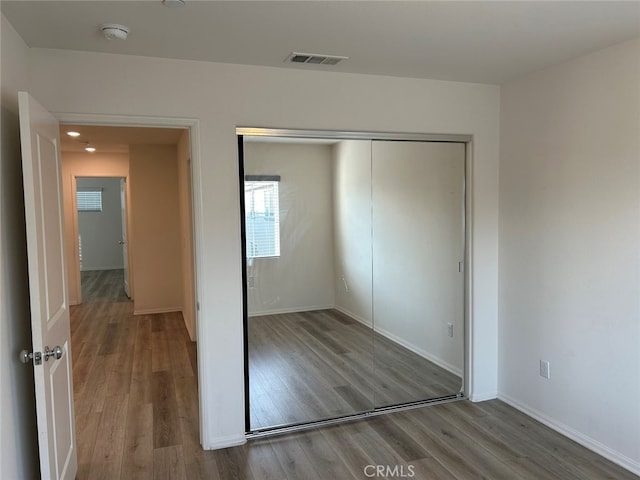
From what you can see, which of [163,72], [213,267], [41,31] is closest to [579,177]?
[213,267]

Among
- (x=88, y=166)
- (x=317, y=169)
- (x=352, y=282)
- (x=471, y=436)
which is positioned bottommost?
(x=471, y=436)

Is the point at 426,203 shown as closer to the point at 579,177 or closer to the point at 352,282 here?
the point at 352,282

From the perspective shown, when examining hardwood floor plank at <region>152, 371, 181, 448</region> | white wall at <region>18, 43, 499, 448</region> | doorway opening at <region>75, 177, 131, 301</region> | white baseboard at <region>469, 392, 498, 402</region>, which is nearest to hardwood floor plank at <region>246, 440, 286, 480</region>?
white wall at <region>18, 43, 499, 448</region>

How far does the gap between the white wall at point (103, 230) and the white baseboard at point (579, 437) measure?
10.5 meters

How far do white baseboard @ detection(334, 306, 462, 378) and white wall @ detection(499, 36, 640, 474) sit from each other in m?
0.39

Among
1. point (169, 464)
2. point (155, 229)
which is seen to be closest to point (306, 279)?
point (169, 464)

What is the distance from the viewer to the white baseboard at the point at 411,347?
149 inches

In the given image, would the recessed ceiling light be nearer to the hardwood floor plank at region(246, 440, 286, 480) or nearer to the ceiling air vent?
the ceiling air vent

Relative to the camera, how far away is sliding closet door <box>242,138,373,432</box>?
127 inches

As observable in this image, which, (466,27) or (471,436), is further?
(471,436)

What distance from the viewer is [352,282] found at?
12.3ft

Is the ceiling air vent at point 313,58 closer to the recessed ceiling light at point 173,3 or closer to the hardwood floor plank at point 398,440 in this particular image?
the recessed ceiling light at point 173,3

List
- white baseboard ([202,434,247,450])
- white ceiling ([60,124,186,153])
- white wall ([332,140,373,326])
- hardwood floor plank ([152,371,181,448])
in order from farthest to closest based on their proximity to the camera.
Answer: white ceiling ([60,124,186,153])
white wall ([332,140,373,326])
hardwood floor plank ([152,371,181,448])
white baseboard ([202,434,247,450])

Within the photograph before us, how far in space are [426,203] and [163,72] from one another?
2.20 m
